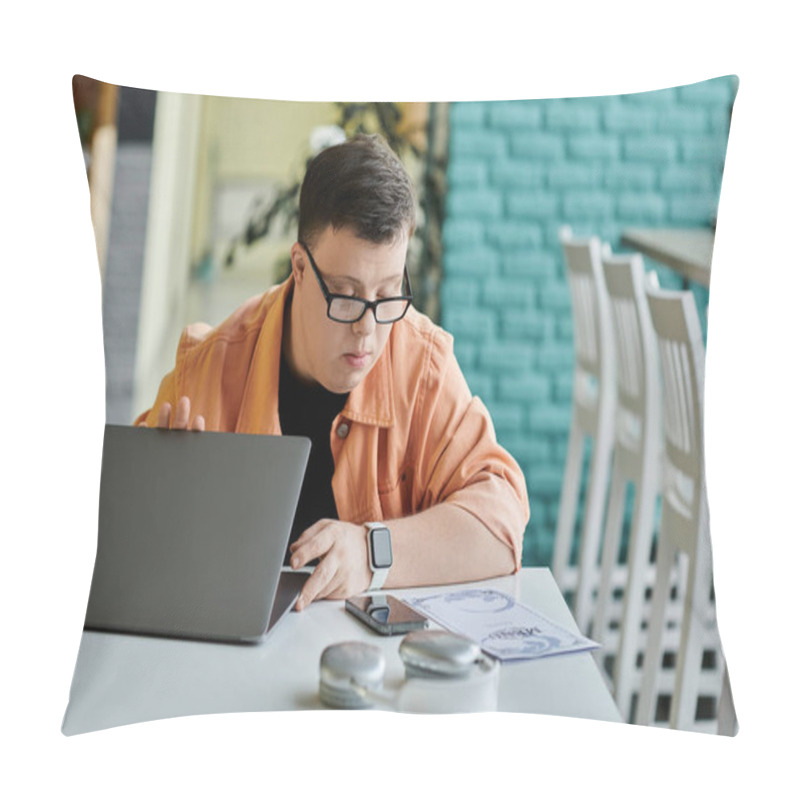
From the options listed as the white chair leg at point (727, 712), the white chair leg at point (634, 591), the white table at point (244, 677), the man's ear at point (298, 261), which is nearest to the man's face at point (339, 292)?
the man's ear at point (298, 261)

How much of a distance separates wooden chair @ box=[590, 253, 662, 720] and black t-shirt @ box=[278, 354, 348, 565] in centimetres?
42

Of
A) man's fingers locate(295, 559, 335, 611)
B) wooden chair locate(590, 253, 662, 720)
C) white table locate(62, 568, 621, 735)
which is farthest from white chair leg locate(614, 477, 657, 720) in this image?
man's fingers locate(295, 559, 335, 611)

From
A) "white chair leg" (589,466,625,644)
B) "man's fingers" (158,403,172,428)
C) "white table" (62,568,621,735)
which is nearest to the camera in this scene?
"white table" (62,568,621,735)

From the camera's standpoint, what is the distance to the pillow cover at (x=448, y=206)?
167 centimetres

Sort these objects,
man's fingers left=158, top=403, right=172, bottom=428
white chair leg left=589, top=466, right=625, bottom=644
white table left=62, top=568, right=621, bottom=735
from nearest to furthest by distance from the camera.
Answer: white table left=62, top=568, right=621, bottom=735, man's fingers left=158, top=403, right=172, bottom=428, white chair leg left=589, top=466, right=625, bottom=644

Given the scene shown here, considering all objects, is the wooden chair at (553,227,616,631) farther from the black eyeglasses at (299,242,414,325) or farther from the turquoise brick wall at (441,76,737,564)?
the black eyeglasses at (299,242,414,325)

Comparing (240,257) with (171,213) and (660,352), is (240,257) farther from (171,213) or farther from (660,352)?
(660,352)

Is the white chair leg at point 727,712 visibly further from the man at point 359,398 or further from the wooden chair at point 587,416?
the man at point 359,398

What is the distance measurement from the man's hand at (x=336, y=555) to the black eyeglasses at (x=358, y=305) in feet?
0.95

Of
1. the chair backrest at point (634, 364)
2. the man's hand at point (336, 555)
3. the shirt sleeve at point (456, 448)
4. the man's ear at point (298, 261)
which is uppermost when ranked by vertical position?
the man's ear at point (298, 261)

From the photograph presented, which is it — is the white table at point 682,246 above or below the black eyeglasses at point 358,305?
above

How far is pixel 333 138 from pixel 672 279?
52cm

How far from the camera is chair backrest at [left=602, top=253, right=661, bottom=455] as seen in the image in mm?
1767

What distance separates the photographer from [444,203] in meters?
1.69
